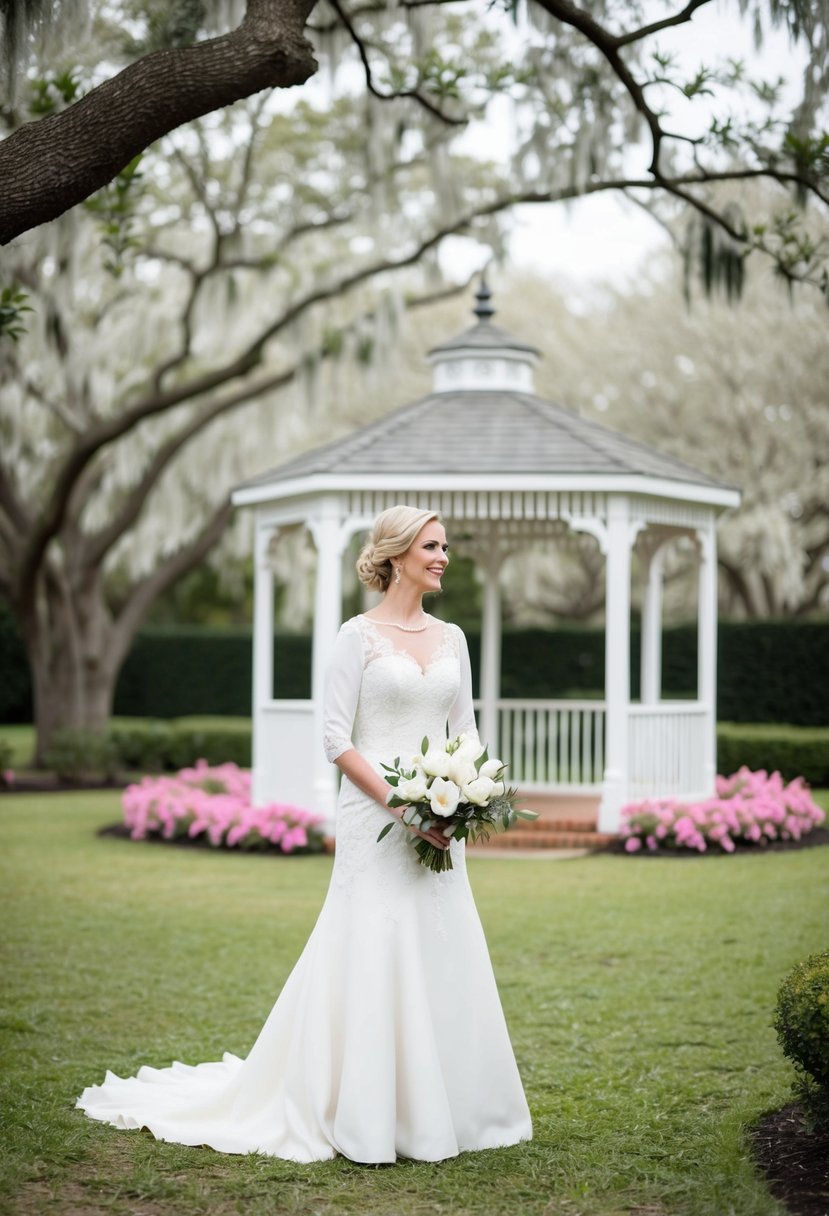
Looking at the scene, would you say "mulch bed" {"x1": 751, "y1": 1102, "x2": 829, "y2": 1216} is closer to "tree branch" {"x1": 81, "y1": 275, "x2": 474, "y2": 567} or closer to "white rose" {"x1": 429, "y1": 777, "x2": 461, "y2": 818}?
"white rose" {"x1": 429, "y1": 777, "x2": 461, "y2": 818}

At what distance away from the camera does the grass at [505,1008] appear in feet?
13.5

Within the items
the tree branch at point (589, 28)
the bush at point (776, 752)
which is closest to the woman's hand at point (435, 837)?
the tree branch at point (589, 28)

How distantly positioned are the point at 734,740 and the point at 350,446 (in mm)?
6332

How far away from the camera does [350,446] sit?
12.8 meters

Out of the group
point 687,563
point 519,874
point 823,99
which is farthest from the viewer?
point 687,563

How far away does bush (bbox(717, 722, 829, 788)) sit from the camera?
16.2m

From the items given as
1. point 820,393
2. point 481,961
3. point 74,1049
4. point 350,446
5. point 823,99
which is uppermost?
point 820,393

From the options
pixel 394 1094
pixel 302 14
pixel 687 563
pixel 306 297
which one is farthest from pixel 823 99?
pixel 687 563

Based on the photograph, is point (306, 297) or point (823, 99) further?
point (306, 297)

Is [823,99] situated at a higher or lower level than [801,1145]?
higher

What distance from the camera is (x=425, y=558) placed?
4.65m

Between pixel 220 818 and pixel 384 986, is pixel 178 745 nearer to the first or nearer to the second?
pixel 220 818

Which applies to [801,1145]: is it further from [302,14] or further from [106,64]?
[106,64]

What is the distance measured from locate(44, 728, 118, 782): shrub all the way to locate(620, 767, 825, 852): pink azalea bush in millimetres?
8000
